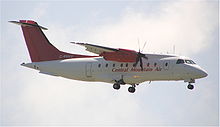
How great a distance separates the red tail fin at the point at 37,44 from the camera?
3378 centimetres

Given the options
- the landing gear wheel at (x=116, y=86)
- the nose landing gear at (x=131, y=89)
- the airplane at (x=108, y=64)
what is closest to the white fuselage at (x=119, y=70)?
the airplane at (x=108, y=64)

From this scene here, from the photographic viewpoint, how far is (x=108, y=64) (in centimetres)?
3106

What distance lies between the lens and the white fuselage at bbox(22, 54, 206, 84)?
95.1 feet

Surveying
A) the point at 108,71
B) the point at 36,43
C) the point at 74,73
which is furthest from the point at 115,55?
the point at 36,43

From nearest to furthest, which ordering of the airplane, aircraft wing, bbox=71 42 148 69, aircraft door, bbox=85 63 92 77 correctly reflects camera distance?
1. the airplane
2. aircraft wing, bbox=71 42 148 69
3. aircraft door, bbox=85 63 92 77

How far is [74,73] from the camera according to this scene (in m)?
32.1

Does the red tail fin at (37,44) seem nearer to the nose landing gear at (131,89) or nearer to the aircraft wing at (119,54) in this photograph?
the aircraft wing at (119,54)

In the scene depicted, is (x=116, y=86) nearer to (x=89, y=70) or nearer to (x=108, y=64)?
(x=108, y=64)

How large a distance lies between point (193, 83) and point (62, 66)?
30.7 ft

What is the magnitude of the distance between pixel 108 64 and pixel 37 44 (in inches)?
260

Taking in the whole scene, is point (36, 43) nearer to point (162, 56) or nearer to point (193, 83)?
point (162, 56)

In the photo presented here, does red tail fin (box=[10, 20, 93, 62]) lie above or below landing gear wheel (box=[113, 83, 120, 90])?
above

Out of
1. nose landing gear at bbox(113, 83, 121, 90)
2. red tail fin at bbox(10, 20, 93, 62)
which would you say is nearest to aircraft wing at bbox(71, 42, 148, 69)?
nose landing gear at bbox(113, 83, 121, 90)

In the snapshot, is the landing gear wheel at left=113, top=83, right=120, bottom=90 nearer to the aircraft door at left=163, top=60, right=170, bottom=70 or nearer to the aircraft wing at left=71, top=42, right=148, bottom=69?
the aircraft wing at left=71, top=42, right=148, bottom=69
